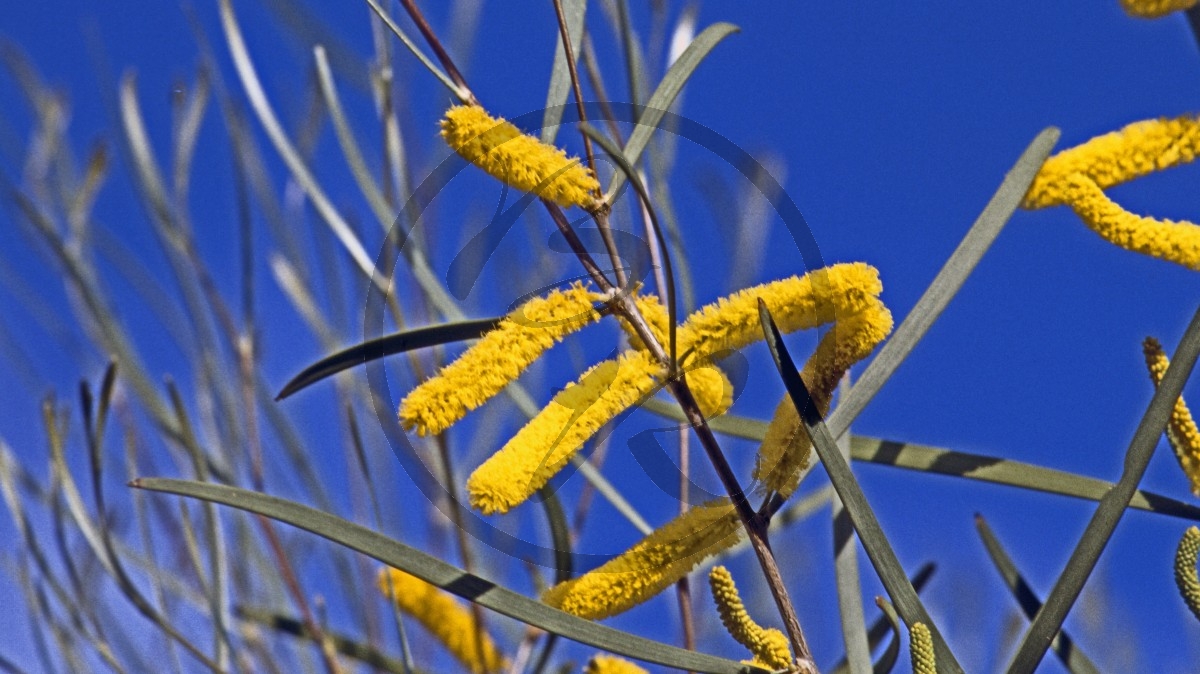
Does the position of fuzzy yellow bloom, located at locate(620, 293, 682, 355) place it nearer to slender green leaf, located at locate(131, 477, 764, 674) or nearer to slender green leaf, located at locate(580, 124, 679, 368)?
slender green leaf, located at locate(580, 124, 679, 368)

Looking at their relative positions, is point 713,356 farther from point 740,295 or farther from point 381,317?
point 381,317

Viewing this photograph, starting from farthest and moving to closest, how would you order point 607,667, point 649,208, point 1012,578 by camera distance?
point 1012,578, point 607,667, point 649,208

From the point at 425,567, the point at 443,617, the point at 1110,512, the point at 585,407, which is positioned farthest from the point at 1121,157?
the point at 443,617

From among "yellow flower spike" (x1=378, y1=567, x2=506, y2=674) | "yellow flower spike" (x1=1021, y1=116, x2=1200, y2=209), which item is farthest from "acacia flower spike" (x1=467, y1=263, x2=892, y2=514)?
"yellow flower spike" (x1=378, y1=567, x2=506, y2=674)

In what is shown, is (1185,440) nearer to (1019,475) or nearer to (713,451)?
(1019,475)

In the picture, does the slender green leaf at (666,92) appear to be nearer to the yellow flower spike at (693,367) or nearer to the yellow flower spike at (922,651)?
the yellow flower spike at (693,367)
